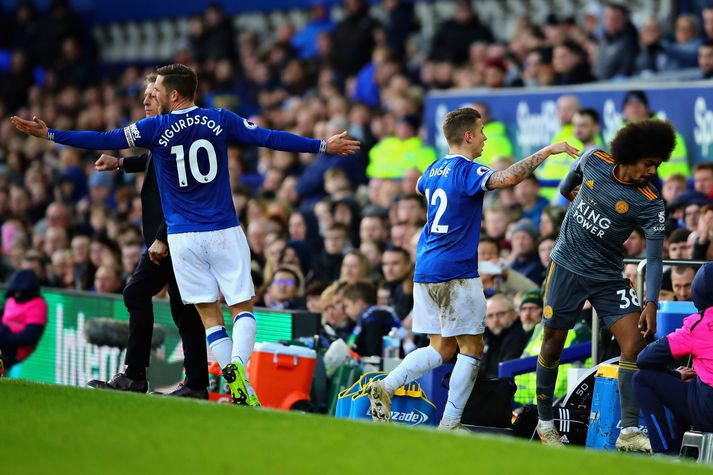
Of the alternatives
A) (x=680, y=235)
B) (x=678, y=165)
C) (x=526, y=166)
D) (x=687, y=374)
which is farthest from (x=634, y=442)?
(x=678, y=165)

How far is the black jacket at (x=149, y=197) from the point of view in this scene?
30.1ft

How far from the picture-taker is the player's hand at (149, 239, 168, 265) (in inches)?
352

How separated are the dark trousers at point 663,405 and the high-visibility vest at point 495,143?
704 centimetres

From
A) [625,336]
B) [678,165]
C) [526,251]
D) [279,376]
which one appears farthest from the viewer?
[678,165]

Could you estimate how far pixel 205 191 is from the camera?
28.4 ft

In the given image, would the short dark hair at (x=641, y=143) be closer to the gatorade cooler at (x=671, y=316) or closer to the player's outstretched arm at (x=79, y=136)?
the gatorade cooler at (x=671, y=316)

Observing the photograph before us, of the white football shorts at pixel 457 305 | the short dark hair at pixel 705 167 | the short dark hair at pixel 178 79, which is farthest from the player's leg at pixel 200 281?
the short dark hair at pixel 705 167

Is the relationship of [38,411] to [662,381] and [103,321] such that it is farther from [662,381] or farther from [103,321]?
[103,321]

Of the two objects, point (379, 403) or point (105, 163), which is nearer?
point (379, 403)

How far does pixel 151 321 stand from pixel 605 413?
3.06 m

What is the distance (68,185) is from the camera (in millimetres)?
20172

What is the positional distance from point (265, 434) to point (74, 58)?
19309 mm

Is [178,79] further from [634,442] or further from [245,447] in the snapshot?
[634,442]

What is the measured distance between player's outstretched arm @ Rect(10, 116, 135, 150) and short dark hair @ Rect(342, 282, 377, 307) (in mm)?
3674
